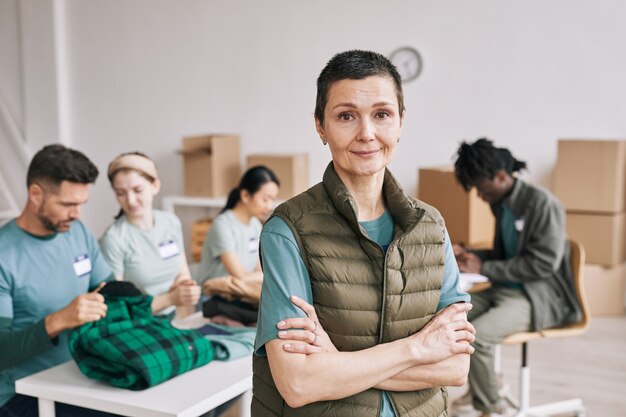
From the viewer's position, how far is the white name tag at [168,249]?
3.68 meters

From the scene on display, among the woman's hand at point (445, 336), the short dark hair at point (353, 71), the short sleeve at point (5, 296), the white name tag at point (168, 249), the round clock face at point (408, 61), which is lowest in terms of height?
the white name tag at point (168, 249)

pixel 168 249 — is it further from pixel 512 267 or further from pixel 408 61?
pixel 408 61

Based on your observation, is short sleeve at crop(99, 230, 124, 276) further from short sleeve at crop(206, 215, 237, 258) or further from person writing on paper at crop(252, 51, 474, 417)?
person writing on paper at crop(252, 51, 474, 417)

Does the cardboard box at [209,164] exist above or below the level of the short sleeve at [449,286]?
below

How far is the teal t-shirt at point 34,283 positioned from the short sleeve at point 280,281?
138 cm

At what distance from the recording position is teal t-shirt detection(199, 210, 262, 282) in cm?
395

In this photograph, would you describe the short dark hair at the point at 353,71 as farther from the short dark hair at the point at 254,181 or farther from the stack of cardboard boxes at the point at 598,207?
the stack of cardboard boxes at the point at 598,207

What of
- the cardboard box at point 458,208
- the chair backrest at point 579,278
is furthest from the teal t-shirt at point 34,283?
the cardboard box at point 458,208

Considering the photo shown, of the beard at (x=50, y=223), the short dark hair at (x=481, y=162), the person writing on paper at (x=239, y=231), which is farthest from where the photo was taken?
the person writing on paper at (x=239, y=231)

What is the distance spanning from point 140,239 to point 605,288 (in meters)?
3.47

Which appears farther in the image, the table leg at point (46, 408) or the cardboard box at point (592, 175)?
the cardboard box at point (592, 175)

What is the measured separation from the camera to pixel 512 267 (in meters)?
3.51

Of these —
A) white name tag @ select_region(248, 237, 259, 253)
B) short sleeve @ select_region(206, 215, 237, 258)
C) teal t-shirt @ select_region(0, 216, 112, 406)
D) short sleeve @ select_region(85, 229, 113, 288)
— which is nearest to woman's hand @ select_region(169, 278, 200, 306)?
short sleeve @ select_region(85, 229, 113, 288)

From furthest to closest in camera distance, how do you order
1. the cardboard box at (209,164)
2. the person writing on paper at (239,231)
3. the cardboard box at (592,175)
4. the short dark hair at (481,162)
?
the cardboard box at (209,164) → the cardboard box at (592,175) → the person writing on paper at (239,231) → the short dark hair at (481,162)
